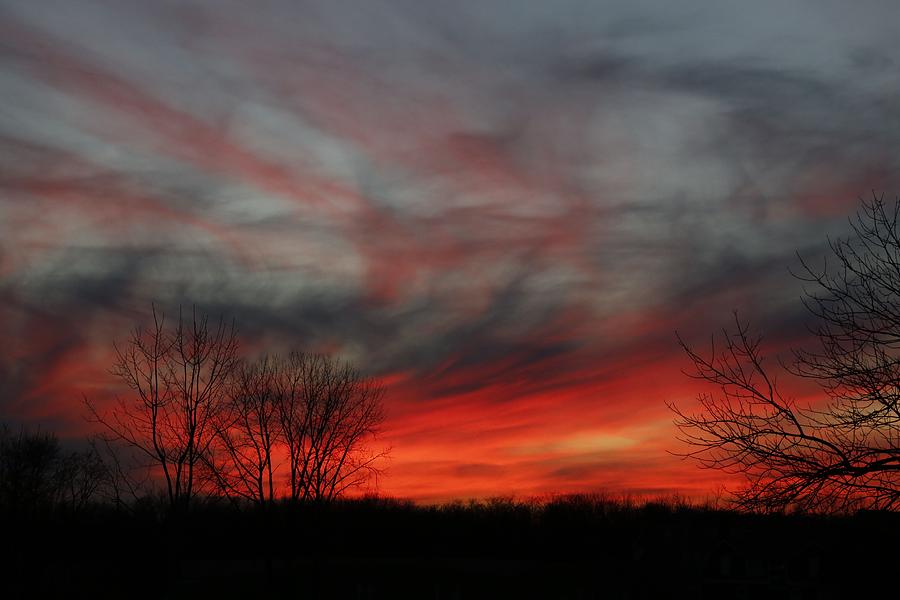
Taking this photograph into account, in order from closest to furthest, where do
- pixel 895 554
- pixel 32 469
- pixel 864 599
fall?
pixel 895 554 < pixel 864 599 < pixel 32 469

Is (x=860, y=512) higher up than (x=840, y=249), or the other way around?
(x=840, y=249)

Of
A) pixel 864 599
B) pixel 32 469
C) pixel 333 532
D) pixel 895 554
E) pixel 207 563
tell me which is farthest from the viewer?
pixel 333 532

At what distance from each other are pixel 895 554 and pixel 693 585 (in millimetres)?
40852

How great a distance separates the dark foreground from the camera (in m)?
37.2

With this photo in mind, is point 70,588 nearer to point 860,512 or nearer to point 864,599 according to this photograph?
point 860,512

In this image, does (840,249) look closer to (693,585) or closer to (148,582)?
(148,582)

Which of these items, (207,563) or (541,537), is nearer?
(207,563)

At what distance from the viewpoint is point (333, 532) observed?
271 feet

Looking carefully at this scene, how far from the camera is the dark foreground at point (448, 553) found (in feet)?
122

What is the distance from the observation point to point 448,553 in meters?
92.2

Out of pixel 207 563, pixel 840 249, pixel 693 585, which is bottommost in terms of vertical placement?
pixel 693 585

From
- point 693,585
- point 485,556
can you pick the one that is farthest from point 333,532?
point 693,585

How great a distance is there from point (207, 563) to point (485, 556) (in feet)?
121

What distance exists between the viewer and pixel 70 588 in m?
36.2
